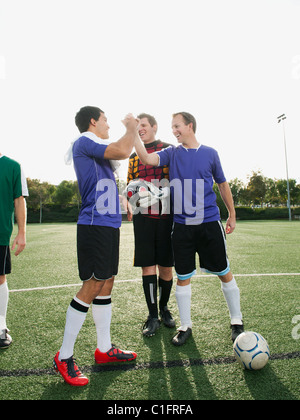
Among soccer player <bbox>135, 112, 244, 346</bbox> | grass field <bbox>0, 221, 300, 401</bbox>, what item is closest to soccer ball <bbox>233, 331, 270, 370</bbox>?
grass field <bbox>0, 221, 300, 401</bbox>

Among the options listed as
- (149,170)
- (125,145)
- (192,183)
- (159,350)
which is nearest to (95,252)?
(125,145)

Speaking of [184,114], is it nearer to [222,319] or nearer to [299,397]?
[222,319]

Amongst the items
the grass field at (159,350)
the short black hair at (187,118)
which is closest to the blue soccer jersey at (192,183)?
the short black hair at (187,118)

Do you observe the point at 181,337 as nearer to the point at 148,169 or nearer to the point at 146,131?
the point at 148,169

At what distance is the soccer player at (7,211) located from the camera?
314 centimetres

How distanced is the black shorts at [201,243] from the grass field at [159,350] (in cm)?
73

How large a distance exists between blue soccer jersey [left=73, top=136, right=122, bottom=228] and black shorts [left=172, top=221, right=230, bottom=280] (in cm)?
86

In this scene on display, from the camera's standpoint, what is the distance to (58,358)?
98.0 inches

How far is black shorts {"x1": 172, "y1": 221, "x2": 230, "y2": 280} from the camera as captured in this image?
10.6 ft

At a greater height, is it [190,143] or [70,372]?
[190,143]

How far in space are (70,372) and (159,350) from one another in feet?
3.01

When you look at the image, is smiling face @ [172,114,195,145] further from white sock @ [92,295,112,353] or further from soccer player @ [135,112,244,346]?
white sock @ [92,295,112,353]

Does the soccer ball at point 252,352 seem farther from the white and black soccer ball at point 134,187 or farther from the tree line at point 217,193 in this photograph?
the tree line at point 217,193

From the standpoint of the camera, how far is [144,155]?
298cm
